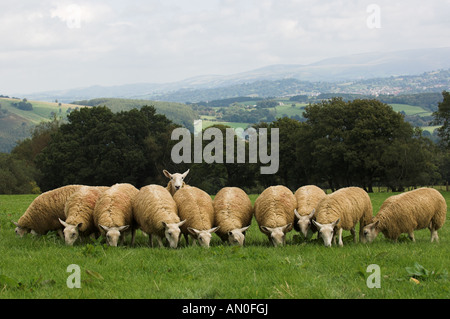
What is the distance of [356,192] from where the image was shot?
1430 cm

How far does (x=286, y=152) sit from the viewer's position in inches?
2608

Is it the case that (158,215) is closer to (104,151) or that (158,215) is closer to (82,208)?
(82,208)

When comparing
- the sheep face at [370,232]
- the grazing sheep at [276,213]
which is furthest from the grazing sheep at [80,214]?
the sheep face at [370,232]

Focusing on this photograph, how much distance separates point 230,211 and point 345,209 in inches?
131

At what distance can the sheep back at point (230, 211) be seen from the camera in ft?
44.5

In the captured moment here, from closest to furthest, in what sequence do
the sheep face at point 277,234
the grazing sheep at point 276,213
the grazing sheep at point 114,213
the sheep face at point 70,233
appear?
the grazing sheep at point 114,213, the sheep face at point 70,233, the sheep face at point 277,234, the grazing sheep at point 276,213

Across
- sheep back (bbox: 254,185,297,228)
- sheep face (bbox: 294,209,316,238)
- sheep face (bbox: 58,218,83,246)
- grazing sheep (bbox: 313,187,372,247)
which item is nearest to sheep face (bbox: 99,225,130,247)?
sheep face (bbox: 58,218,83,246)

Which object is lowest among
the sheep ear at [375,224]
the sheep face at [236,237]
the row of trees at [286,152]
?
the row of trees at [286,152]

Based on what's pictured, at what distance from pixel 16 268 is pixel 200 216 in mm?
5124

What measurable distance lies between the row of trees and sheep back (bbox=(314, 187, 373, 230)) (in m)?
41.0

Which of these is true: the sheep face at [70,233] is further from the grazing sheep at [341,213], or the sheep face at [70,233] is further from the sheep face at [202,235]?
the grazing sheep at [341,213]

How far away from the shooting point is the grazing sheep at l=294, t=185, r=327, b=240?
13742 millimetres

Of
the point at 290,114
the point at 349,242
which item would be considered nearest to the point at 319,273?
the point at 349,242

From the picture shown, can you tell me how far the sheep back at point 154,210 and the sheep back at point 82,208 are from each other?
1.30 metres
